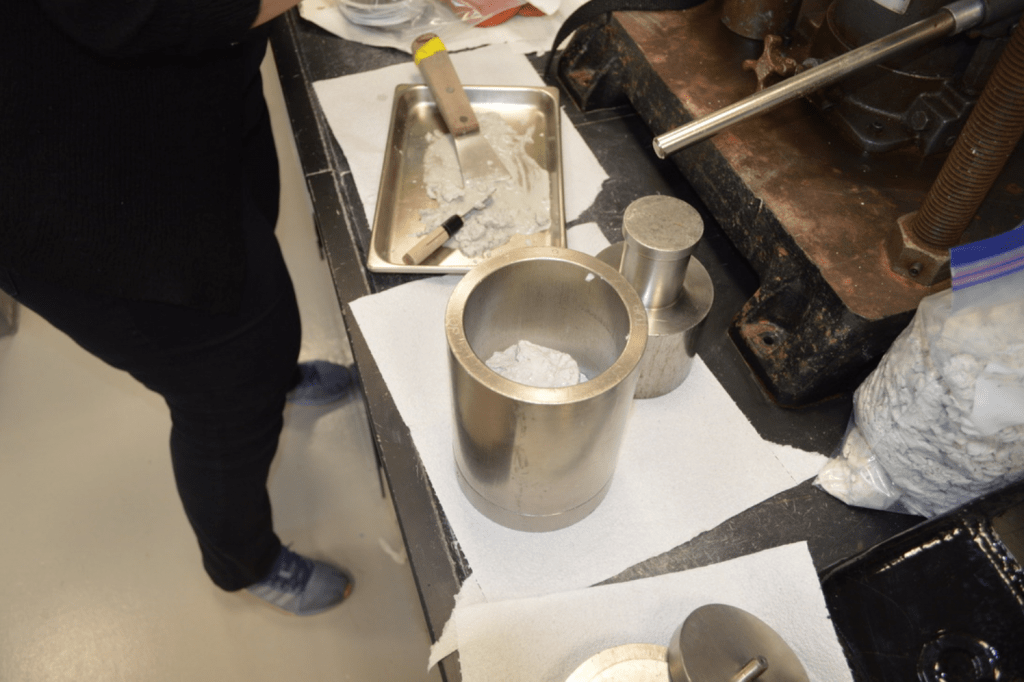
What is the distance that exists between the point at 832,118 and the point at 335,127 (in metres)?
0.60

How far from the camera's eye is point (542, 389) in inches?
16.7

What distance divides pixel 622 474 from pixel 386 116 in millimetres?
590

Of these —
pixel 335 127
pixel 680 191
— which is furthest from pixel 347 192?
pixel 680 191

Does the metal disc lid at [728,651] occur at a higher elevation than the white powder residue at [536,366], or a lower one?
lower

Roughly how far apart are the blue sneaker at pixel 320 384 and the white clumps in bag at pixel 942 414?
1.07 m

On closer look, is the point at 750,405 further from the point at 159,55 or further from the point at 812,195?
the point at 159,55

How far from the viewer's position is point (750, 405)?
642mm

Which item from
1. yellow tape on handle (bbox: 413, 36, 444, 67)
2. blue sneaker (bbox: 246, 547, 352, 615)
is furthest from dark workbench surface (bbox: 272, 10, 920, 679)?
blue sneaker (bbox: 246, 547, 352, 615)

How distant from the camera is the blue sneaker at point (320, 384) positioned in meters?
1.39

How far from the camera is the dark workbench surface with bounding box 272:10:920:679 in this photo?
1.82ft

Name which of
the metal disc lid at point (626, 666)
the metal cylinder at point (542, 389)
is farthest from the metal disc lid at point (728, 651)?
the metal cylinder at point (542, 389)

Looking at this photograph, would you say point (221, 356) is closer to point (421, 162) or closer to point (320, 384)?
point (421, 162)

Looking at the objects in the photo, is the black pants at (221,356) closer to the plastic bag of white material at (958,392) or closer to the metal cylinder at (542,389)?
the metal cylinder at (542,389)

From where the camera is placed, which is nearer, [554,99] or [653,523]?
[653,523]
